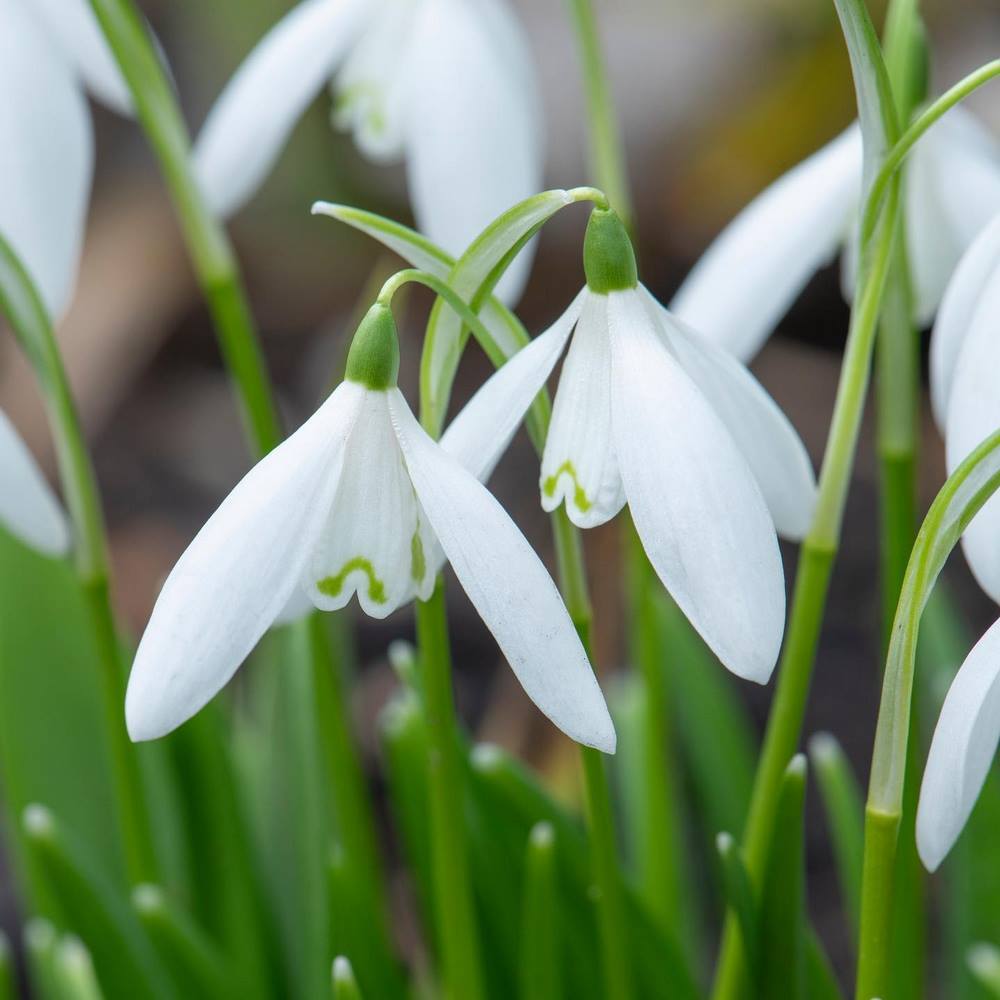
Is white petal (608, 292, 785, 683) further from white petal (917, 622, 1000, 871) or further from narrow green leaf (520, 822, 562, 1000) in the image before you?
narrow green leaf (520, 822, 562, 1000)

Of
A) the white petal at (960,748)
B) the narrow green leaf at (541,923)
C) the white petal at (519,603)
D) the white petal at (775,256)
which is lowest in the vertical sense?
the narrow green leaf at (541,923)

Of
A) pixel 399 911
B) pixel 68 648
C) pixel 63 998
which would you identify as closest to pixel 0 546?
pixel 68 648

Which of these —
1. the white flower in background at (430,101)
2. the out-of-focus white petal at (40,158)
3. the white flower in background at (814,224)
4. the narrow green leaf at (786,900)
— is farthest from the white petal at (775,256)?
the out-of-focus white petal at (40,158)

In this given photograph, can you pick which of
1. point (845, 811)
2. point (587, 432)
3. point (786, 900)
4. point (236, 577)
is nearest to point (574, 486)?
point (587, 432)

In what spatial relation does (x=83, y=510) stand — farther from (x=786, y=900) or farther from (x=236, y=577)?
(x=786, y=900)

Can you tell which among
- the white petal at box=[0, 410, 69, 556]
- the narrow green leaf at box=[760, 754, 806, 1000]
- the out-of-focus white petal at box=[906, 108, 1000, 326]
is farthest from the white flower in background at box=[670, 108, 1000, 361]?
the white petal at box=[0, 410, 69, 556]

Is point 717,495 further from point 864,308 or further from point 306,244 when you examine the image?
point 306,244

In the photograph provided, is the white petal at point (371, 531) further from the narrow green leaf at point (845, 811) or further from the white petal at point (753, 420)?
the narrow green leaf at point (845, 811)
